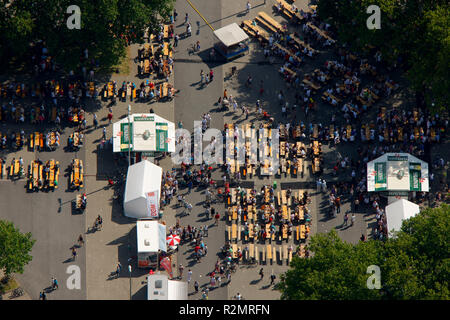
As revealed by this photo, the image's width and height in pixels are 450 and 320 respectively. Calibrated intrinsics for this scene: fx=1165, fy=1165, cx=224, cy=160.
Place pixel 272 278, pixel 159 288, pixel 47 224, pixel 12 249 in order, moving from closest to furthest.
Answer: pixel 12 249, pixel 159 288, pixel 272 278, pixel 47 224

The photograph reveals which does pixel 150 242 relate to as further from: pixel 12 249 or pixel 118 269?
pixel 12 249

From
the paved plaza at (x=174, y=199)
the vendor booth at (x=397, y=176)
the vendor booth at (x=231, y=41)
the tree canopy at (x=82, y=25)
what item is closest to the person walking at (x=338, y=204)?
the paved plaza at (x=174, y=199)

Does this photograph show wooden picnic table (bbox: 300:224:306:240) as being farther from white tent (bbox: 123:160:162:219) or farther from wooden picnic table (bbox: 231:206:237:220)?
white tent (bbox: 123:160:162:219)

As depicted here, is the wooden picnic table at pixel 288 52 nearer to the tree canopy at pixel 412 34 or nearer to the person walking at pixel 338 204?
the tree canopy at pixel 412 34

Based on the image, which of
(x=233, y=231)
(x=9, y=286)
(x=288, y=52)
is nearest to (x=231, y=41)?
(x=288, y=52)

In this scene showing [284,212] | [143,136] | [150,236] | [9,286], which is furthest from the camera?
[143,136]

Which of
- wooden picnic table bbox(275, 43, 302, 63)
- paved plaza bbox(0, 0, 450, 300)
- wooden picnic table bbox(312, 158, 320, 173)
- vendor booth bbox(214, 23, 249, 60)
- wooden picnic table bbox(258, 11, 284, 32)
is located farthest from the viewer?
wooden picnic table bbox(258, 11, 284, 32)

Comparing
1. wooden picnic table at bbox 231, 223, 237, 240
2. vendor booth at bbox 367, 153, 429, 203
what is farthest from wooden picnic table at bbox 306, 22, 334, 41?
wooden picnic table at bbox 231, 223, 237, 240

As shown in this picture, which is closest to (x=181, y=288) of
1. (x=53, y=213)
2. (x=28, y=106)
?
(x=53, y=213)
